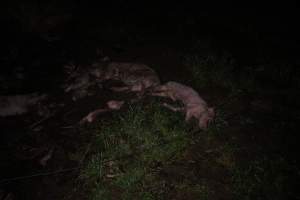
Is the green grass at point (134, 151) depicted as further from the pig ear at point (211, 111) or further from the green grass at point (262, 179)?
the green grass at point (262, 179)

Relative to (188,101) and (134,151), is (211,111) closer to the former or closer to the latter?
(188,101)

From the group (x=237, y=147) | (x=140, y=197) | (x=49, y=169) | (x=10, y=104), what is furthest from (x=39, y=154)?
(x=237, y=147)

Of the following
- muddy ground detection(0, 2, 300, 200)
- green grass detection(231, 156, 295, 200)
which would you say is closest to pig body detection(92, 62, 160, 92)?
muddy ground detection(0, 2, 300, 200)

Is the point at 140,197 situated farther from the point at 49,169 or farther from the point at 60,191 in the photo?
the point at 49,169

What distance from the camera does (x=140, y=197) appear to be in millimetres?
4012

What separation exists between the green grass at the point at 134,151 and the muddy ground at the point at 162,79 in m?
0.24

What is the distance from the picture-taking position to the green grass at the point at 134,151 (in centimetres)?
415

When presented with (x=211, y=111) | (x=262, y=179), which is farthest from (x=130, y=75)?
(x=262, y=179)

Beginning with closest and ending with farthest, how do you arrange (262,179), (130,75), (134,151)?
1. (262,179)
2. (134,151)
3. (130,75)

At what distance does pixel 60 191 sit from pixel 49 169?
1.43 feet

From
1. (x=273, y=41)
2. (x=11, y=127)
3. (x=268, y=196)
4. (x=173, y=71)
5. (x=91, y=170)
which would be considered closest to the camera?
(x=268, y=196)

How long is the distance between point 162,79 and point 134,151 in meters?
2.18

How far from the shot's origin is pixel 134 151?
466cm

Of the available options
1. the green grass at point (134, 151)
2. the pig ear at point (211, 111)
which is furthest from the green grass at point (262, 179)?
the pig ear at point (211, 111)
